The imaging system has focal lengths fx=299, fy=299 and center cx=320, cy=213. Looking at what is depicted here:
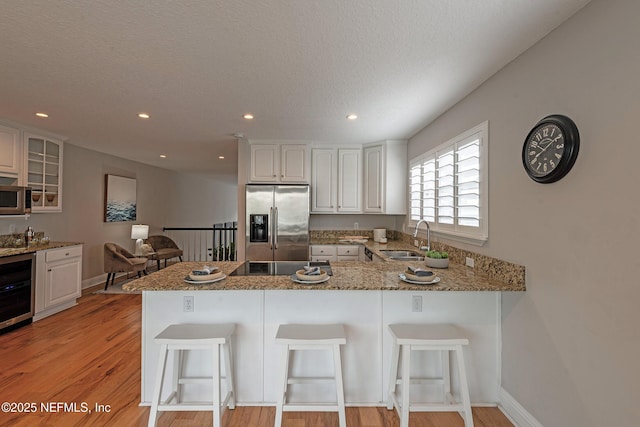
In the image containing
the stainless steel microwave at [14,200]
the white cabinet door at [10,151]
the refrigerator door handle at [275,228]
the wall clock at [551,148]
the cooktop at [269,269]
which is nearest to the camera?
the wall clock at [551,148]

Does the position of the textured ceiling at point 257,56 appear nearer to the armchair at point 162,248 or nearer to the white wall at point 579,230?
the white wall at point 579,230

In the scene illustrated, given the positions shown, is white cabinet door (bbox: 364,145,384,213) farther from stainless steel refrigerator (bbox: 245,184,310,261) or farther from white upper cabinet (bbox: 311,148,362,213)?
stainless steel refrigerator (bbox: 245,184,310,261)

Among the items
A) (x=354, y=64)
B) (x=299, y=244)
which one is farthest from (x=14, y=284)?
(x=354, y=64)

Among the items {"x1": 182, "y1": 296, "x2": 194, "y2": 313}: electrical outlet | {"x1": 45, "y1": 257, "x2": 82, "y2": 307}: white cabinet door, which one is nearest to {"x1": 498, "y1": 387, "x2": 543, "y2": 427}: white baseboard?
{"x1": 182, "y1": 296, "x2": 194, "y2": 313}: electrical outlet

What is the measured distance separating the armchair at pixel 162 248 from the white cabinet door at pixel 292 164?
3.54 m

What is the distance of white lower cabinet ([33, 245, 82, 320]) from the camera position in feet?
11.9

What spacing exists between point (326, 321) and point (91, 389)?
191 centimetres

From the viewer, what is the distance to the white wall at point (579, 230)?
1295 millimetres

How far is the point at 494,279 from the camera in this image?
2.18 metres

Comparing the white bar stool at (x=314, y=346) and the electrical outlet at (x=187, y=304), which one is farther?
the electrical outlet at (x=187, y=304)

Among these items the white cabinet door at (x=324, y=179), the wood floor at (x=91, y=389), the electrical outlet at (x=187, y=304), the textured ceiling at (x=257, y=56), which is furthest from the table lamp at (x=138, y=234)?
the electrical outlet at (x=187, y=304)

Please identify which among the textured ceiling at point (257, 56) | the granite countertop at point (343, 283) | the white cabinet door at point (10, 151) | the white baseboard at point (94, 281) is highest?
the textured ceiling at point (257, 56)

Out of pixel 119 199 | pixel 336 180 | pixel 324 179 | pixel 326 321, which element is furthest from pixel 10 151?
pixel 326 321

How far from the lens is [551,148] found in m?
1.66
